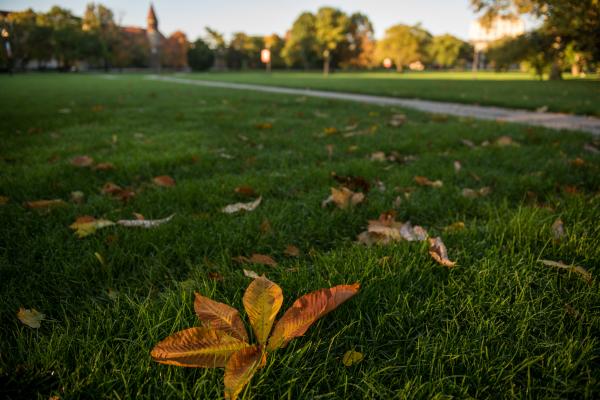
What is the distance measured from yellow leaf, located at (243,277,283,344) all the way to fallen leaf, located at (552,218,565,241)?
128 cm

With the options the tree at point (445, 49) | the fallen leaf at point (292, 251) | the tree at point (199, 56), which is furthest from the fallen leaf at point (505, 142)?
the tree at point (445, 49)

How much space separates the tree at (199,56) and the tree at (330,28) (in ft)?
66.8

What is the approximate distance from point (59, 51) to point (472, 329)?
64071 mm

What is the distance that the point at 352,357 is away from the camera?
92 centimetres

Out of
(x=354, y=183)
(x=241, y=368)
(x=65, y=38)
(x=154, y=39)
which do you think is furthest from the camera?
(x=154, y=39)

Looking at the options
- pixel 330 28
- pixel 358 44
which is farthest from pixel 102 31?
pixel 358 44

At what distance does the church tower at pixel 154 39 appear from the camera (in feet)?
210

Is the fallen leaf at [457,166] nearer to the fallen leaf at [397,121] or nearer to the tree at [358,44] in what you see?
the fallen leaf at [397,121]

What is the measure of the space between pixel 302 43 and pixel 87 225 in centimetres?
6519

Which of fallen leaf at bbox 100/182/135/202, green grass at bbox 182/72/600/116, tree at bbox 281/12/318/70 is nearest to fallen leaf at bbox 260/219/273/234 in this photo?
fallen leaf at bbox 100/182/135/202

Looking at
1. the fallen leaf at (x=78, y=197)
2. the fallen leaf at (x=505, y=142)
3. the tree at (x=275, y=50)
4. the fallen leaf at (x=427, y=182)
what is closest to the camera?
the fallen leaf at (x=78, y=197)

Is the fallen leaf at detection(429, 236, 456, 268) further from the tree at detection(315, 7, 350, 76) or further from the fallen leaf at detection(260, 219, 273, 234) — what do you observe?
the tree at detection(315, 7, 350, 76)

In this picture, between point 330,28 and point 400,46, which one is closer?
point 330,28

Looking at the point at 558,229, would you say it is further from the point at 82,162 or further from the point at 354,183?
the point at 82,162
